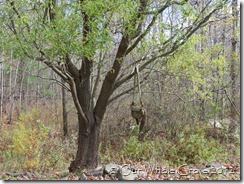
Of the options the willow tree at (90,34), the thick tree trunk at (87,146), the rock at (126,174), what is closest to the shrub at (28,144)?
the thick tree trunk at (87,146)

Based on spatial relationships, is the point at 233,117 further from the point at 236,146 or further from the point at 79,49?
the point at 79,49

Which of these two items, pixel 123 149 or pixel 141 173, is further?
pixel 123 149

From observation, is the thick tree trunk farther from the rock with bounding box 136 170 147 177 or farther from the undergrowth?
the rock with bounding box 136 170 147 177

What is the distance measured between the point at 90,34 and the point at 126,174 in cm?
110

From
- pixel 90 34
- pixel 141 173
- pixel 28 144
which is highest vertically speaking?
pixel 90 34

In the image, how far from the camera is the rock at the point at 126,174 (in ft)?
6.27

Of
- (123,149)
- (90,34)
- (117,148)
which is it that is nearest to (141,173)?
(90,34)

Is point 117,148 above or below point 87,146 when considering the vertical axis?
below

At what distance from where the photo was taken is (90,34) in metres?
1.97

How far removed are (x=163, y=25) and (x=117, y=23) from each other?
20.1 inches

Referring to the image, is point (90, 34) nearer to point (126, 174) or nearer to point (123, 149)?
point (126, 174)

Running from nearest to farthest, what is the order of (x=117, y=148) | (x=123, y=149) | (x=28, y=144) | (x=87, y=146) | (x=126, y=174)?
(x=126, y=174), (x=87, y=146), (x=123, y=149), (x=117, y=148), (x=28, y=144)

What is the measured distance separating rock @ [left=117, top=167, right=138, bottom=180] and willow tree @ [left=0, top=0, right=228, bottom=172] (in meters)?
0.86

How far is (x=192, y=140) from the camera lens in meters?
3.03
